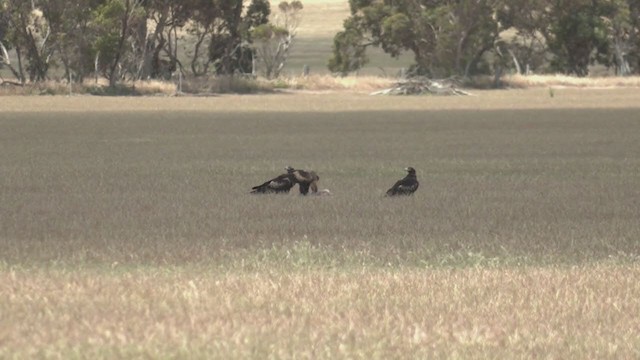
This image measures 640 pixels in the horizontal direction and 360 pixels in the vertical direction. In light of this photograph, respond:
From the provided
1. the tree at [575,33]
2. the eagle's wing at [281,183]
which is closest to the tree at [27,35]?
the tree at [575,33]

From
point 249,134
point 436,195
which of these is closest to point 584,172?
point 436,195

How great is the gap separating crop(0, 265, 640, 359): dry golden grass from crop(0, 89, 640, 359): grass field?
0.9 inches

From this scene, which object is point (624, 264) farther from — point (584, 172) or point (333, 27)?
point (333, 27)

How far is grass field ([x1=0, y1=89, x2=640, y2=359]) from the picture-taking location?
850cm

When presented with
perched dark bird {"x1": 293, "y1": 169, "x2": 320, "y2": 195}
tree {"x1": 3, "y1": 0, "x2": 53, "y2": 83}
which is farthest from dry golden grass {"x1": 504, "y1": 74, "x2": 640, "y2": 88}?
perched dark bird {"x1": 293, "y1": 169, "x2": 320, "y2": 195}

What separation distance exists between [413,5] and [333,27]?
93.1 metres

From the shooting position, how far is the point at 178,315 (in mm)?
9180

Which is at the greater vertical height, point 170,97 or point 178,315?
point 178,315

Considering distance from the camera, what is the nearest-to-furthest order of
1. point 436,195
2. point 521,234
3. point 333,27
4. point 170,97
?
1. point 521,234
2. point 436,195
3. point 170,97
4. point 333,27

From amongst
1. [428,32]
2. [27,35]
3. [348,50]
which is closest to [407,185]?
[27,35]

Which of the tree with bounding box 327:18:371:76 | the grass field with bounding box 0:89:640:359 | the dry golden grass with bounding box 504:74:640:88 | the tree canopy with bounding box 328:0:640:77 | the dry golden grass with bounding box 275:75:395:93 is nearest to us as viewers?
the grass field with bounding box 0:89:640:359

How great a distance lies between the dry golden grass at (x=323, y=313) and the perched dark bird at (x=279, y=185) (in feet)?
22.0

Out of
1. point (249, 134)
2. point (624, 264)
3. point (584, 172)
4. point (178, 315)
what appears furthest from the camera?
point (249, 134)

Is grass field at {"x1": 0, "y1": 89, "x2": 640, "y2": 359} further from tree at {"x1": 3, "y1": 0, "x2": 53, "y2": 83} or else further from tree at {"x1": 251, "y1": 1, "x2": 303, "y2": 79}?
tree at {"x1": 251, "y1": 1, "x2": 303, "y2": 79}
